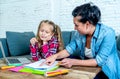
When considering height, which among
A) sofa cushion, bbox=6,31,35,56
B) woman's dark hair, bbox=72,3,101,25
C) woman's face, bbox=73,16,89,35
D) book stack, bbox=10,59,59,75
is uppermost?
woman's dark hair, bbox=72,3,101,25

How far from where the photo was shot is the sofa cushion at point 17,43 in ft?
8.03

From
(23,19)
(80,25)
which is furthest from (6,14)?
(80,25)

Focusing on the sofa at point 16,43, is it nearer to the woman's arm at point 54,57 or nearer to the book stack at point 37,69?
the woman's arm at point 54,57

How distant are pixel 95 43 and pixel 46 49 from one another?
22.9 inches

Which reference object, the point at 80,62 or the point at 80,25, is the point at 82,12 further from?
the point at 80,62

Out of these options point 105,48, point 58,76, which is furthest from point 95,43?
point 58,76

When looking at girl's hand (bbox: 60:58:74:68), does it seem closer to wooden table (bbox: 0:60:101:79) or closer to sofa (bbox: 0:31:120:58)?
wooden table (bbox: 0:60:101:79)

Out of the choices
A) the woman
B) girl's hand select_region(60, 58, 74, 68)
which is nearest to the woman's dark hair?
the woman

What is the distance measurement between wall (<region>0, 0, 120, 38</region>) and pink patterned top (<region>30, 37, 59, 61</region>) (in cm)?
103

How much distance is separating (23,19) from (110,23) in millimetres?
1718

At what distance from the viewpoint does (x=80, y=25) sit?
1.32m

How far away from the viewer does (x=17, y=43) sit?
2.50 meters

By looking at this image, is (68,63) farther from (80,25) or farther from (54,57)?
(80,25)

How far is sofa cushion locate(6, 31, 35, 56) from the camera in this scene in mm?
2447
